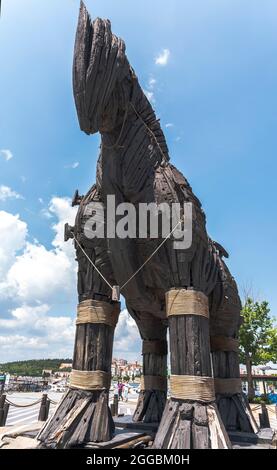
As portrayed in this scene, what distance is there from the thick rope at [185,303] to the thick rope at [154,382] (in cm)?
217

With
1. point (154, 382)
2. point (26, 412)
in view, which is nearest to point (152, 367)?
point (154, 382)

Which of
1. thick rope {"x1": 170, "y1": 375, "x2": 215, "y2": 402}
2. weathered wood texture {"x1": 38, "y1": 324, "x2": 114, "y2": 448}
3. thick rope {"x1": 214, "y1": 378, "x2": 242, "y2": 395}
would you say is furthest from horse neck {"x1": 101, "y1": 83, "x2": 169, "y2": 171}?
thick rope {"x1": 214, "y1": 378, "x2": 242, "y2": 395}

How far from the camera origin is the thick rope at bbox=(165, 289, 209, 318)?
343 cm

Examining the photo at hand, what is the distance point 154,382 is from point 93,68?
4.22 metres

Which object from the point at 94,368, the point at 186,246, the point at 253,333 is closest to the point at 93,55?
the point at 186,246

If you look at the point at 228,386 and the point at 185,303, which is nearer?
the point at 185,303

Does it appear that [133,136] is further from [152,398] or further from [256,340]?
[256,340]

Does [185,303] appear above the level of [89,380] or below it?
above

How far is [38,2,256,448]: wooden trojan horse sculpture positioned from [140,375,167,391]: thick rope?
0.89 m

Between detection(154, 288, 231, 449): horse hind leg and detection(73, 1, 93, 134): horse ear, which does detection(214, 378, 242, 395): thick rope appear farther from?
detection(73, 1, 93, 134): horse ear

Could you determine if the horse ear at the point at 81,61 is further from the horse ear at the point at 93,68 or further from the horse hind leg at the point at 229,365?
the horse hind leg at the point at 229,365

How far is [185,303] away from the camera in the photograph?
3.45 metres

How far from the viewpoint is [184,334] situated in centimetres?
337
